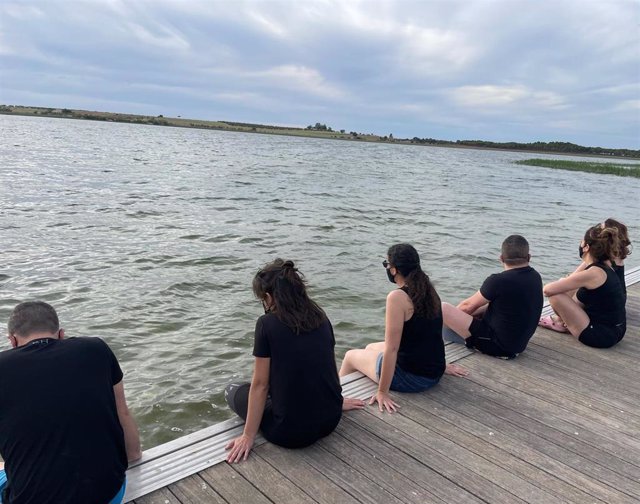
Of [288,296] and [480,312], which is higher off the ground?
[288,296]

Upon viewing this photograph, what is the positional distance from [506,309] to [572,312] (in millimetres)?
1224

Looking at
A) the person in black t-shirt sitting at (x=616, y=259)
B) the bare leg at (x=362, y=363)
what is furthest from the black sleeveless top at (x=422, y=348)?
the person in black t-shirt sitting at (x=616, y=259)

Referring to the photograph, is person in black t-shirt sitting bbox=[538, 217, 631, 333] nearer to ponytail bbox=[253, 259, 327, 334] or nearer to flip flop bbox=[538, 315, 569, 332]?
flip flop bbox=[538, 315, 569, 332]

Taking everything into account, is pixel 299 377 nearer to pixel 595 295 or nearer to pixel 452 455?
pixel 452 455

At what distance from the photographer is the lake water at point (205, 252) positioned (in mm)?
6543

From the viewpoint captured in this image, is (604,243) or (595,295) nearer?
(604,243)

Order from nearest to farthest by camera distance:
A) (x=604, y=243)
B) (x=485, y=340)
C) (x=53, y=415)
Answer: (x=53, y=415) < (x=485, y=340) < (x=604, y=243)

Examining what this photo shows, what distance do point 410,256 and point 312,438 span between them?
1.56m

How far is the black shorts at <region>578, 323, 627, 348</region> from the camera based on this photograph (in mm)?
5406

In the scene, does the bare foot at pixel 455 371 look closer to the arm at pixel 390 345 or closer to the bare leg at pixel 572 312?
the arm at pixel 390 345

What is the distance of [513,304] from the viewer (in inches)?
187

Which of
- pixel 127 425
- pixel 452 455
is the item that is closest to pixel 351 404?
pixel 452 455

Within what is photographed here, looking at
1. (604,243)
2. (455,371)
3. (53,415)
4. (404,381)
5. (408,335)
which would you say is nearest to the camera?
(53,415)

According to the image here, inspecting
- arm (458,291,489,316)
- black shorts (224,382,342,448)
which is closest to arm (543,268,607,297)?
arm (458,291,489,316)
